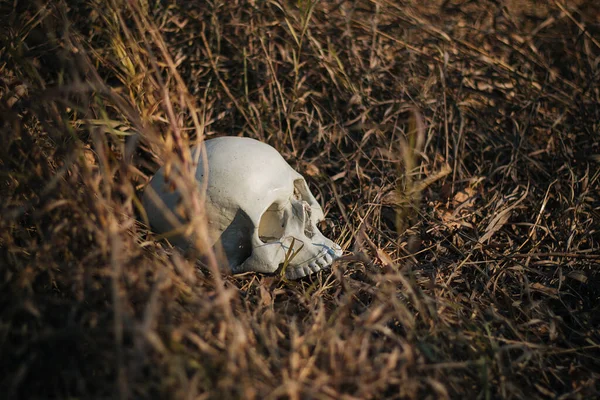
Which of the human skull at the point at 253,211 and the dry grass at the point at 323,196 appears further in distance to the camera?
the human skull at the point at 253,211

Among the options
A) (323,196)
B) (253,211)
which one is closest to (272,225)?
(253,211)

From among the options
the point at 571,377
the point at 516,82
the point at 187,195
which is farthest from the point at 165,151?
the point at 516,82

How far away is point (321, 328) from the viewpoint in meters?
1.65

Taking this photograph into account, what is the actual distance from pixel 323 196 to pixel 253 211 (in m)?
0.66

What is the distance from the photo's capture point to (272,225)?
2328mm

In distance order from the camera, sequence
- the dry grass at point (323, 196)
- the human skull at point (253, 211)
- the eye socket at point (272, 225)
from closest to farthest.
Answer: the dry grass at point (323, 196), the human skull at point (253, 211), the eye socket at point (272, 225)

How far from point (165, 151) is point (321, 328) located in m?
0.75

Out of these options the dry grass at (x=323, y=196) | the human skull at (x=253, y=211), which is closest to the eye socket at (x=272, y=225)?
the human skull at (x=253, y=211)

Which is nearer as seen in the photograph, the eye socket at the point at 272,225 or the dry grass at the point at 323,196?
the dry grass at the point at 323,196

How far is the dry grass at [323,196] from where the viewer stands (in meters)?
1.48

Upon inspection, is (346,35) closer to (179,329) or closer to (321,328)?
(321,328)

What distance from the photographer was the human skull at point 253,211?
6.93 feet

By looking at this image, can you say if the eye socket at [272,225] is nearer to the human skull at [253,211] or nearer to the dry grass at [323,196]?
the human skull at [253,211]

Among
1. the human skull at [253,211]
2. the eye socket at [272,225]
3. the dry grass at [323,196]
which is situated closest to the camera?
the dry grass at [323,196]
